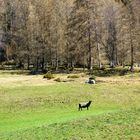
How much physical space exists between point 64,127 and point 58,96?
62.9 ft

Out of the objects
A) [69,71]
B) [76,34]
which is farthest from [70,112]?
[76,34]

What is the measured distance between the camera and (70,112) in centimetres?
3494

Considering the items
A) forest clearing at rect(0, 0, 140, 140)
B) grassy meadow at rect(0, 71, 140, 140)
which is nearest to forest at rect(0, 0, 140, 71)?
forest clearing at rect(0, 0, 140, 140)

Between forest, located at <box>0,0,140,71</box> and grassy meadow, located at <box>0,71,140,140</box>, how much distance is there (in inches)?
1052

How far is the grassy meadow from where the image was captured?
22297 mm

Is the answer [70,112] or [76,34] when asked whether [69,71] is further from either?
[70,112]

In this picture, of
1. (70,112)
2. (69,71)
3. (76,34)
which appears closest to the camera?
(70,112)

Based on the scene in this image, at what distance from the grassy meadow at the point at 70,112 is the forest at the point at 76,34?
2672 cm

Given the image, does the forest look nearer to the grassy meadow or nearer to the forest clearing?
the forest clearing

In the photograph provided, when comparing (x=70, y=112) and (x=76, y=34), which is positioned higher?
(x=76, y=34)

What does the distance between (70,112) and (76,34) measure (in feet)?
163

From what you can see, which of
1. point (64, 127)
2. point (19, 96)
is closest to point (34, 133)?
point (64, 127)

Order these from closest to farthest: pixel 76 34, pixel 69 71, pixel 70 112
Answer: pixel 70 112 < pixel 69 71 < pixel 76 34

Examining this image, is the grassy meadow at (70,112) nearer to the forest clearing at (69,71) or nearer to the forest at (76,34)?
the forest clearing at (69,71)
